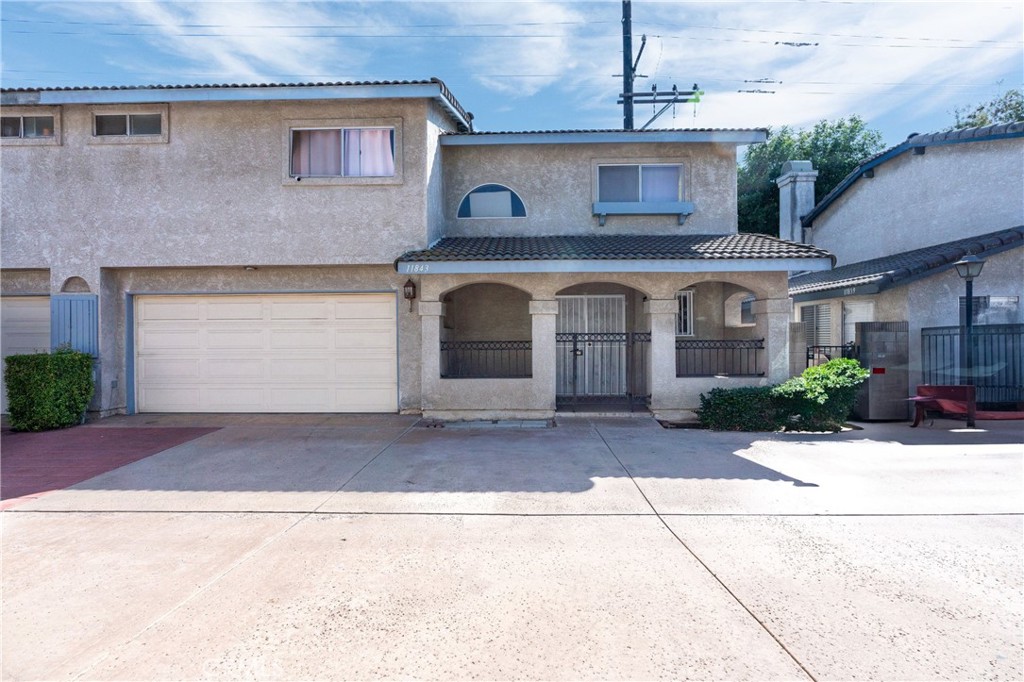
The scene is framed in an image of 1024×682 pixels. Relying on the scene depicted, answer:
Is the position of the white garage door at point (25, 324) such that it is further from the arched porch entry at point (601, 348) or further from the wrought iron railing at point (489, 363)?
the arched porch entry at point (601, 348)

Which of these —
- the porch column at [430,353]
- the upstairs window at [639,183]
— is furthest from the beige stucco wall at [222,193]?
the upstairs window at [639,183]

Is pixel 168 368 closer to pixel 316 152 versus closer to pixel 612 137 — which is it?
pixel 316 152

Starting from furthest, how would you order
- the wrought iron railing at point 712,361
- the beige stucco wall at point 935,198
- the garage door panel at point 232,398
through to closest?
the beige stucco wall at point 935,198, the wrought iron railing at point 712,361, the garage door panel at point 232,398

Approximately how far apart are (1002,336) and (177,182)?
16.5 meters

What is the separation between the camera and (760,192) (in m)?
26.1

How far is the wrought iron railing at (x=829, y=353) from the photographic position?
451 inches

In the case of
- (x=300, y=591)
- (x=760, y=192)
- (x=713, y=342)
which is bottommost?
(x=300, y=591)

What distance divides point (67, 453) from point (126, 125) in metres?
6.48

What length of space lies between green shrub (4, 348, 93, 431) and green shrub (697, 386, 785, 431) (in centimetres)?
1164

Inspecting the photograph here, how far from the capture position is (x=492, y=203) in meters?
12.4

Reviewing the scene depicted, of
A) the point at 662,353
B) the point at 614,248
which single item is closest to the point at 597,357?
the point at 662,353

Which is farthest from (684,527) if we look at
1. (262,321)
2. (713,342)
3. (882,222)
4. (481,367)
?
(882,222)

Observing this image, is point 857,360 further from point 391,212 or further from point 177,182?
point 177,182

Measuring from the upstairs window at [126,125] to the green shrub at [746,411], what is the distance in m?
11.8
